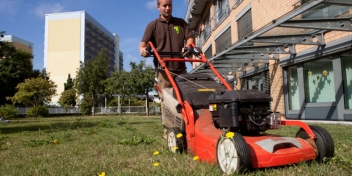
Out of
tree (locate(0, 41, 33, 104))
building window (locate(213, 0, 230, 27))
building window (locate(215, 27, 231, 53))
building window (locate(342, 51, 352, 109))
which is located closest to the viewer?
building window (locate(342, 51, 352, 109))

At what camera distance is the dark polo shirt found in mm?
4461

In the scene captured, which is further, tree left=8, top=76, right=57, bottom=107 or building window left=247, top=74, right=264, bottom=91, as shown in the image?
tree left=8, top=76, right=57, bottom=107

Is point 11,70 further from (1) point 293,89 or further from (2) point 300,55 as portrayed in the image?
(2) point 300,55

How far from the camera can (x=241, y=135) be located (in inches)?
90.4

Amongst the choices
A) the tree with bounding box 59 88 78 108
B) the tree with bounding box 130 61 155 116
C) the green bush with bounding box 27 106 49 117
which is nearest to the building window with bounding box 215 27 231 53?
the tree with bounding box 130 61 155 116

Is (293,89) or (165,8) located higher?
(165,8)

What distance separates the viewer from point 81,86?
108ft

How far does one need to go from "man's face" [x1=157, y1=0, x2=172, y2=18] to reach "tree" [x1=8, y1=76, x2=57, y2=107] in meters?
31.8

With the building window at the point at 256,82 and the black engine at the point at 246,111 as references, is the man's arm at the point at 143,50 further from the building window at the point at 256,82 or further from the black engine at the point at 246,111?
the building window at the point at 256,82

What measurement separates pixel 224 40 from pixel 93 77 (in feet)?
63.3

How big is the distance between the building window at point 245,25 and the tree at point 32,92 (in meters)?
26.3

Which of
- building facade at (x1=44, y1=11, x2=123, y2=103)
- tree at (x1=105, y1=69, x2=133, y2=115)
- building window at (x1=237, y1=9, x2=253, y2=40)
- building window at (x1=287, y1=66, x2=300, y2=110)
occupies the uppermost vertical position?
building facade at (x1=44, y1=11, x2=123, y2=103)

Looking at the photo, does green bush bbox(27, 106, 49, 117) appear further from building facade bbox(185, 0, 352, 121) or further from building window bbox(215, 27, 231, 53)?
building facade bbox(185, 0, 352, 121)

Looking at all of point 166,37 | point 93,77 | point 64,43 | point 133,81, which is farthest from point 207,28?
point 64,43
